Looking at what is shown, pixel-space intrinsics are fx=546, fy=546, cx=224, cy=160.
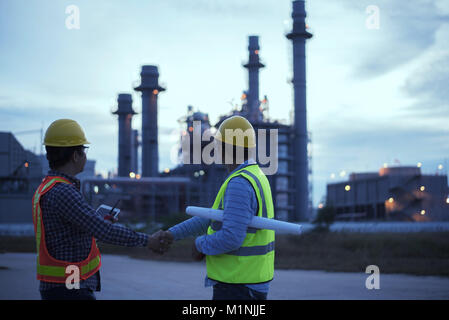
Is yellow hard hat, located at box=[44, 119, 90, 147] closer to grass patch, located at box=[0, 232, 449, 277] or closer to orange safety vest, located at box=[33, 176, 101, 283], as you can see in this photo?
orange safety vest, located at box=[33, 176, 101, 283]

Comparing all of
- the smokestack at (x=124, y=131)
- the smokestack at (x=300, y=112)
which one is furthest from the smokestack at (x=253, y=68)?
the smokestack at (x=124, y=131)

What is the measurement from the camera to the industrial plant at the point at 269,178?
Result: 5488cm

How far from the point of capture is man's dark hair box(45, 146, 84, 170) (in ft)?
12.8

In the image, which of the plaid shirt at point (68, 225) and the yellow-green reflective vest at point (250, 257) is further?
the yellow-green reflective vest at point (250, 257)

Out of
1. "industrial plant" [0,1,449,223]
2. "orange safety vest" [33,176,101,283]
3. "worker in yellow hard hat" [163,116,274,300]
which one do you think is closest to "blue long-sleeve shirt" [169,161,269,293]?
"worker in yellow hard hat" [163,116,274,300]

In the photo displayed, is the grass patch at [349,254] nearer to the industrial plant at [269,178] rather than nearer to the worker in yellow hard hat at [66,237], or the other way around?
the worker in yellow hard hat at [66,237]

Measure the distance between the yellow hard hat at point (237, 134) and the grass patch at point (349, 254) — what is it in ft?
41.5

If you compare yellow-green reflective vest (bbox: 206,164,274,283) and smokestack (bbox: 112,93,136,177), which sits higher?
smokestack (bbox: 112,93,136,177)

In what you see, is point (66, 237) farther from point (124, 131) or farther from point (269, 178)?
point (124, 131)

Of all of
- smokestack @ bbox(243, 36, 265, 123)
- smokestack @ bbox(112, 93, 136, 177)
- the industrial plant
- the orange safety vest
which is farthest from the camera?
smokestack @ bbox(112, 93, 136, 177)

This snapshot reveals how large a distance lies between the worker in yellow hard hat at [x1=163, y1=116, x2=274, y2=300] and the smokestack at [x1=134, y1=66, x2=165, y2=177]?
5624 centimetres

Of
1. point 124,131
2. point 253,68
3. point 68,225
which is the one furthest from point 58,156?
point 124,131

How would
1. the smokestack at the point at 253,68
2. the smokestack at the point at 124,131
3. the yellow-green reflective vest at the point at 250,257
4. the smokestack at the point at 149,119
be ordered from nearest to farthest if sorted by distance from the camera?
the yellow-green reflective vest at the point at 250,257 → the smokestack at the point at 149,119 → the smokestack at the point at 253,68 → the smokestack at the point at 124,131
